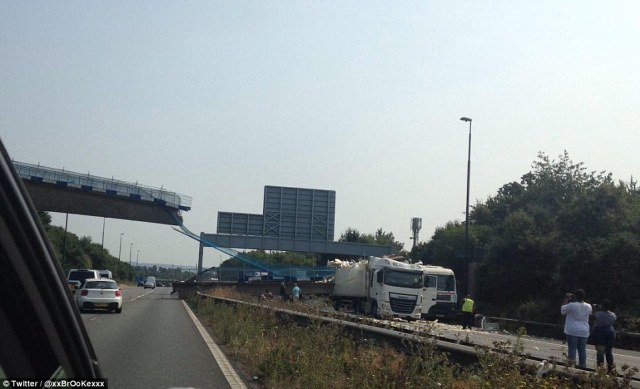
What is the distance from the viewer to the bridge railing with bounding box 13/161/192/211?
43312mm

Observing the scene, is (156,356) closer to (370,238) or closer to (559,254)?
(559,254)

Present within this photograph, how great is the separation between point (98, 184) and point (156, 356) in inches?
1263

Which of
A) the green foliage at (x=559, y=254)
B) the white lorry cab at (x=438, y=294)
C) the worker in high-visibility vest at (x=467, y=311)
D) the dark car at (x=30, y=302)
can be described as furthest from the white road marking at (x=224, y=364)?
the white lorry cab at (x=438, y=294)

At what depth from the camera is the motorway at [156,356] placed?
44.7 ft

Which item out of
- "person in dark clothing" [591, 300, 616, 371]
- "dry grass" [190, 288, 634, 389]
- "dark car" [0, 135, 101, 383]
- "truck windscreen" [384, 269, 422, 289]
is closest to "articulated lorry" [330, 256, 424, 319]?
"truck windscreen" [384, 269, 422, 289]

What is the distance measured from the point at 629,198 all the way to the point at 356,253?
85.7 ft

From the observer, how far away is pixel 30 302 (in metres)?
2.64

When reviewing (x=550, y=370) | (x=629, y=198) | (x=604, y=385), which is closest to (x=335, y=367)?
(x=550, y=370)

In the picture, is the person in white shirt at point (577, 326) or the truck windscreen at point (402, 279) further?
the truck windscreen at point (402, 279)

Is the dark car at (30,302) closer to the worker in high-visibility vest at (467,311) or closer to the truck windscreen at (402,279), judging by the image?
the worker in high-visibility vest at (467,311)

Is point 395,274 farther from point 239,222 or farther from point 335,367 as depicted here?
point 335,367

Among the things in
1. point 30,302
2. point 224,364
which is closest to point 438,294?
point 224,364

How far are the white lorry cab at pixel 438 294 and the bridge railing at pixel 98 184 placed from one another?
18.5 metres

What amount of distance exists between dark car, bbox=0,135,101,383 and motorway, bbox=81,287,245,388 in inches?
280
